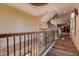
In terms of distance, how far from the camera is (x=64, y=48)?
1571 millimetres

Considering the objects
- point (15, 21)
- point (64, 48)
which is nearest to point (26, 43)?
point (15, 21)

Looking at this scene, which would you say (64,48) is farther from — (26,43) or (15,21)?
(15,21)

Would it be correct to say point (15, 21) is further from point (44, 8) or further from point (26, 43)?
point (44, 8)

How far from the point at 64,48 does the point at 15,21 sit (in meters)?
0.83

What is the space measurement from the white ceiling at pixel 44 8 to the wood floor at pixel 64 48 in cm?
40

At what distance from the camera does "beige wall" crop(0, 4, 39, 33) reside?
1434mm

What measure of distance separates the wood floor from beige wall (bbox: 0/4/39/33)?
0.40 m

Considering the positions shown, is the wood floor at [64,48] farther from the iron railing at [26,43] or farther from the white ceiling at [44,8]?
the white ceiling at [44,8]

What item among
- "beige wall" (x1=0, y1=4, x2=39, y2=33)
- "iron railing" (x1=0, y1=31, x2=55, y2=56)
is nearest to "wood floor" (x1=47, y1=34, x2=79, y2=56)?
"iron railing" (x1=0, y1=31, x2=55, y2=56)

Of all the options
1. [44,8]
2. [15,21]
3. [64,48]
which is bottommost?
[64,48]

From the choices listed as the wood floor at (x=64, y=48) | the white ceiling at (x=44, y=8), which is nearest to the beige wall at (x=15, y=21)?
the white ceiling at (x=44, y=8)

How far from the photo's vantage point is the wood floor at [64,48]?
1.52m

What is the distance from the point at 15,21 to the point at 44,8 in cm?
48

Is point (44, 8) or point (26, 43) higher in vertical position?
point (44, 8)
